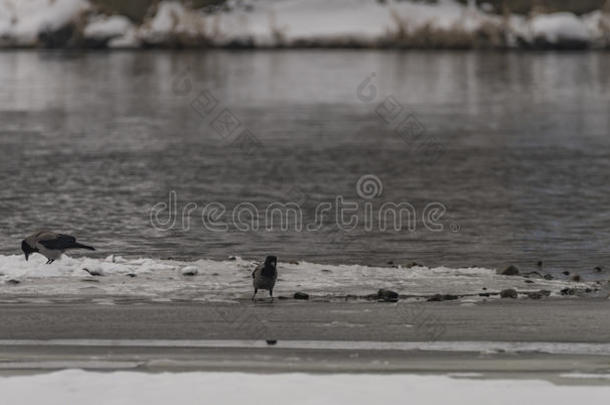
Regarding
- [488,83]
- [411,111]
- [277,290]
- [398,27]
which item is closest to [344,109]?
[411,111]

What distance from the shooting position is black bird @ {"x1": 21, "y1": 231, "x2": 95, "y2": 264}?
11.7 meters

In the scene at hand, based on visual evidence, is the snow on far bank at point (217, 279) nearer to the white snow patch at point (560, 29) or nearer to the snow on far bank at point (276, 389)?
the snow on far bank at point (276, 389)

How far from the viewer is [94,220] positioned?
631 inches

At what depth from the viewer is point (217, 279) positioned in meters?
11.7

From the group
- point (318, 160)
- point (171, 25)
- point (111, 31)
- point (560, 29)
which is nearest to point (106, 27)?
point (111, 31)

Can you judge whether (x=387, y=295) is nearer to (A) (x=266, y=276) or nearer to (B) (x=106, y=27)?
(A) (x=266, y=276)

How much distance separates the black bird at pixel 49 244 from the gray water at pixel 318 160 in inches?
65.6

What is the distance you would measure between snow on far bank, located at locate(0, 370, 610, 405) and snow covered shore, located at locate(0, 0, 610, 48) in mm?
57890

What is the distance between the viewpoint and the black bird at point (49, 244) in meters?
11.7

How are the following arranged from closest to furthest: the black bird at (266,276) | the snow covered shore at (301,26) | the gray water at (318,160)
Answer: the black bird at (266,276) → the gray water at (318,160) → the snow covered shore at (301,26)

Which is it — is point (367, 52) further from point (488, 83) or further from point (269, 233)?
point (269, 233)

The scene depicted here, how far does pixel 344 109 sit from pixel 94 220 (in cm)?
1753

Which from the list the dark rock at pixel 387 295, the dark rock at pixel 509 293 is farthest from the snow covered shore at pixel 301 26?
the dark rock at pixel 387 295

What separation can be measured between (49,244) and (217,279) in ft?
5.31
